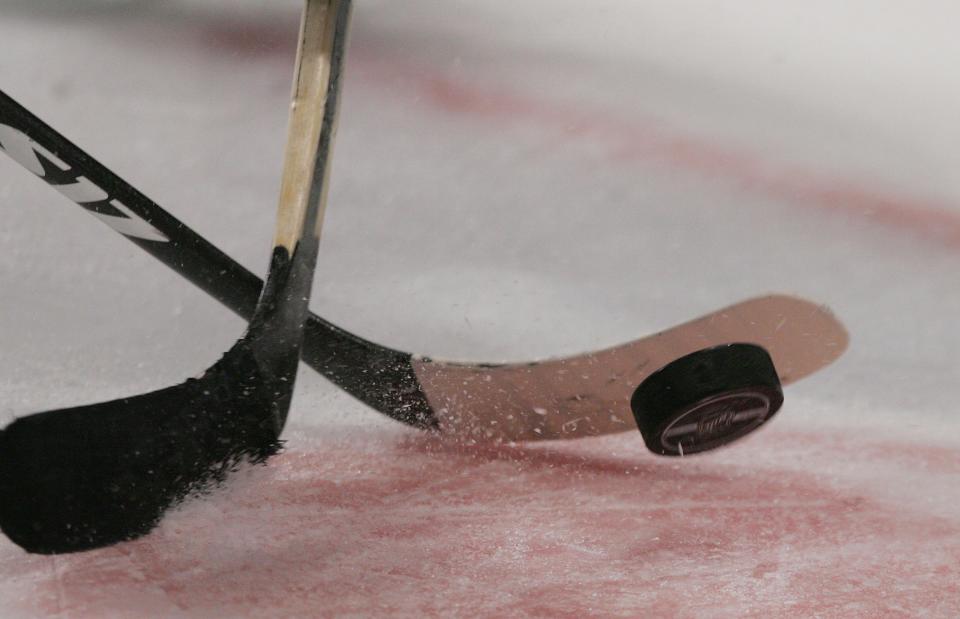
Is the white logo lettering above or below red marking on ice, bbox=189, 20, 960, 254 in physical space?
below

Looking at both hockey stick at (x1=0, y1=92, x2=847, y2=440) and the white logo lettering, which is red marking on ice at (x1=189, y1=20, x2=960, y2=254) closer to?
hockey stick at (x1=0, y1=92, x2=847, y2=440)

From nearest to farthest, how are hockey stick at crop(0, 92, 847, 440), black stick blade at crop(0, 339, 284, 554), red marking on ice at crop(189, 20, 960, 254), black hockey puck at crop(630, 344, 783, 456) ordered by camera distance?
1. black stick blade at crop(0, 339, 284, 554)
2. black hockey puck at crop(630, 344, 783, 456)
3. hockey stick at crop(0, 92, 847, 440)
4. red marking on ice at crop(189, 20, 960, 254)

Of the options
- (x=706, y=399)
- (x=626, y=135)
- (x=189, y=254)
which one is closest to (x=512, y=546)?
(x=706, y=399)

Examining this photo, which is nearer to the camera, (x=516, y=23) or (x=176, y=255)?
(x=176, y=255)

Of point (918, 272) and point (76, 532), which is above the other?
point (918, 272)

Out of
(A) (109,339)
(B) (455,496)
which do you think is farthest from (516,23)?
(B) (455,496)

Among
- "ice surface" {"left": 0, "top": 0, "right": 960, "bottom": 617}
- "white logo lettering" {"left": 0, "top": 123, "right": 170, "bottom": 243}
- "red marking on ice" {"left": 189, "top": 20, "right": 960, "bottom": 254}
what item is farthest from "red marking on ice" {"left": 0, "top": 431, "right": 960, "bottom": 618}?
"red marking on ice" {"left": 189, "top": 20, "right": 960, "bottom": 254}

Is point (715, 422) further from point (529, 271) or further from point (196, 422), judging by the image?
point (529, 271)

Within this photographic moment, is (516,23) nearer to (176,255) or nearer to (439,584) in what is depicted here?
(176,255)

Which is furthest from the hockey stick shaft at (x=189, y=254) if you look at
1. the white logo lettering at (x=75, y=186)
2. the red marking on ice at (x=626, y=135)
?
the red marking on ice at (x=626, y=135)
